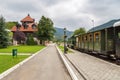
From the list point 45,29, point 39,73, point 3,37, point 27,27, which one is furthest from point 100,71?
point 27,27

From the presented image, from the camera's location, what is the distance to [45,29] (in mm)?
114188

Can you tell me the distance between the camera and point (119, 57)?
21859 millimetres

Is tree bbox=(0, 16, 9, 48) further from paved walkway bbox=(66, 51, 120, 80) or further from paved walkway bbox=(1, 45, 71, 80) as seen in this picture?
paved walkway bbox=(66, 51, 120, 80)

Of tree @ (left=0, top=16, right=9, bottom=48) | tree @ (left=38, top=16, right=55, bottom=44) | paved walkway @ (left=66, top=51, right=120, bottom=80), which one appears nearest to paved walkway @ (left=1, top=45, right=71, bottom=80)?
paved walkway @ (left=66, top=51, right=120, bottom=80)

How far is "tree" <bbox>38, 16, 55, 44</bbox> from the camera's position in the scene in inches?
4483

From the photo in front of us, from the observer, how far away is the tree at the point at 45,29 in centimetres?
11388

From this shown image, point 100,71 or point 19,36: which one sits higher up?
point 19,36

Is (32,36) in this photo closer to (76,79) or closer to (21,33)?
(21,33)

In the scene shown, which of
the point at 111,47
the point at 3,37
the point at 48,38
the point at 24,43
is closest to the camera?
the point at 111,47

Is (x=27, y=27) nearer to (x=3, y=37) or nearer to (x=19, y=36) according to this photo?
(x=19, y=36)

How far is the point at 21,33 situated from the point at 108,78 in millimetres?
107213

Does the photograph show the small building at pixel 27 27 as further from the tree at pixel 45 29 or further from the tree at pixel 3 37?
the tree at pixel 3 37

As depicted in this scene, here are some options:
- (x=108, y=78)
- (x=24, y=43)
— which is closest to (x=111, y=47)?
(x=108, y=78)

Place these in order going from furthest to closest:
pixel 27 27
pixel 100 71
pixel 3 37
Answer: pixel 27 27
pixel 3 37
pixel 100 71
